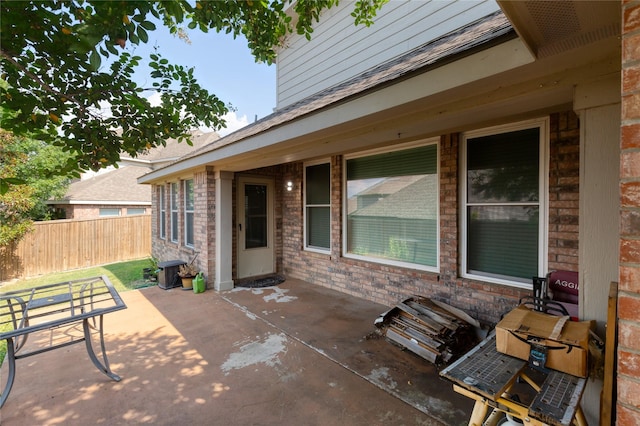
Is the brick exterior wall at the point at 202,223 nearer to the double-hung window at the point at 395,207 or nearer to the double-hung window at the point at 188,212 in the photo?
the double-hung window at the point at 188,212

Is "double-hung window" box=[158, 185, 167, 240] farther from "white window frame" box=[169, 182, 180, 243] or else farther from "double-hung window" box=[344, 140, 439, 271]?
"double-hung window" box=[344, 140, 439, 271]

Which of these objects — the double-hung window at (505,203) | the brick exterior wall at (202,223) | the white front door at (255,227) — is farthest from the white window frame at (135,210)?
the double-hung window at (505,203)

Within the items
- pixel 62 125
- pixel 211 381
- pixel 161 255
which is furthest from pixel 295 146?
pixel 161 255

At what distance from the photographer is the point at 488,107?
2.47 meters

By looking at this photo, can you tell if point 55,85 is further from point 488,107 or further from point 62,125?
point 488,107

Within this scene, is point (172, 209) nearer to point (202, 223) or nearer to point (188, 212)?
point (188, 212)

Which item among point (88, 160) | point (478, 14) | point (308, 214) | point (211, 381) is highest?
point (478, 14)

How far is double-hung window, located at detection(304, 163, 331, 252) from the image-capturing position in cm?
605

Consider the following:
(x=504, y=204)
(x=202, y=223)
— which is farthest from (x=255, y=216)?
(x=504, y=204)

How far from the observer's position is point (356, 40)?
575 cm

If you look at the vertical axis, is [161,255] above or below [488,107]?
below

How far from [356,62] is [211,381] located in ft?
18.6

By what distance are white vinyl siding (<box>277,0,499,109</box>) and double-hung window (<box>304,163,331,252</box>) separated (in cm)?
189

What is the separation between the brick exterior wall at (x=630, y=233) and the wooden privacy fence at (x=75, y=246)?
12.8 meters
